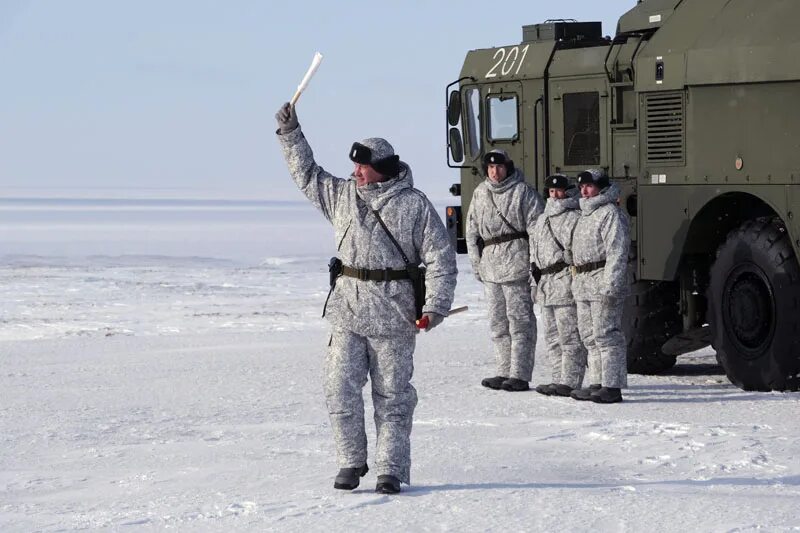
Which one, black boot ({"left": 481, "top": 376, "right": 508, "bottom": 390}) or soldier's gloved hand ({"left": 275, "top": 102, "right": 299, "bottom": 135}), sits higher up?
soldier's gloved hand ({"left": 275, "top": 102, "right": 299, "bottom": 135})

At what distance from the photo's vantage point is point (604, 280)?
34.4 ft

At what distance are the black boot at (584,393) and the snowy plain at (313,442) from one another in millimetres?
119

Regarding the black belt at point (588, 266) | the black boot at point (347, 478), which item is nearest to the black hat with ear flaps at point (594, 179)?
the black belt at point (588, 266)

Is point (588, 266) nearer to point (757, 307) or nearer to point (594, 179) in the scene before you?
point (594, 179)

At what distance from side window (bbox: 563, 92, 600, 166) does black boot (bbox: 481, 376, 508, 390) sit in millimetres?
2321

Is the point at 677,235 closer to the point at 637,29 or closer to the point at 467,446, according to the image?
the point at 637,29

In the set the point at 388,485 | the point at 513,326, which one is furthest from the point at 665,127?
the point at 388,485

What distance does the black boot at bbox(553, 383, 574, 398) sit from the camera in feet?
35.9

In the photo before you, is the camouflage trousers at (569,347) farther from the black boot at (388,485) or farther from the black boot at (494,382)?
the black boot at (388,485)

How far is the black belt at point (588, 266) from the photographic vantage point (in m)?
10.6

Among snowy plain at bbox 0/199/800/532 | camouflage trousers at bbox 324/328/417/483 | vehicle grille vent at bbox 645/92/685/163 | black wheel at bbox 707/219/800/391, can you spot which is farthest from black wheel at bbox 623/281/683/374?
camouflage trousers at bbox 324/328/417/483

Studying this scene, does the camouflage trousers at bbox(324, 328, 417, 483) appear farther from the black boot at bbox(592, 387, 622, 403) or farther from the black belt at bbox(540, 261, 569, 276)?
the black belt at bbox(540, 261, 569, 276)

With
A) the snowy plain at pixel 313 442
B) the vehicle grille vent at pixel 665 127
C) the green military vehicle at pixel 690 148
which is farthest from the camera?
the vehicle grille vent at pixel 665 127

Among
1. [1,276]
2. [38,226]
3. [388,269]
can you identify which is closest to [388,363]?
[388,269]
